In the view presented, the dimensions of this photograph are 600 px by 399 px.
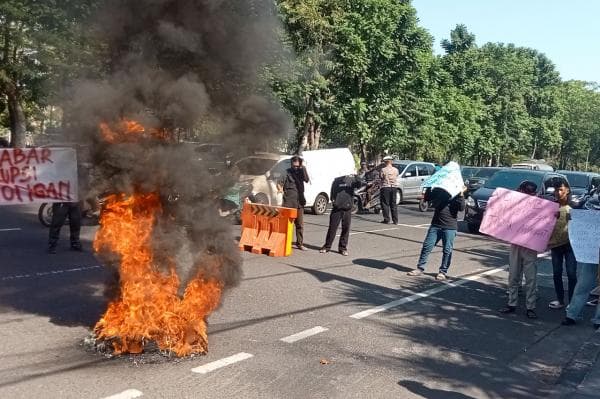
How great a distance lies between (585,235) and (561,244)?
37.2 inches

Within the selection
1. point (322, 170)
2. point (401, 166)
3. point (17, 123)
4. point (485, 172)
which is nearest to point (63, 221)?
point (322, 170)

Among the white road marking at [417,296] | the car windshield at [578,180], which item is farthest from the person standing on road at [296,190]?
the car windshield at [578,180]

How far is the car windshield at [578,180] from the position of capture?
72.8 feet

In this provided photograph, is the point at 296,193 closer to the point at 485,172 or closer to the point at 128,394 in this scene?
the point at 128,394

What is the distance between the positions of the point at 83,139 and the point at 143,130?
0.55 metres

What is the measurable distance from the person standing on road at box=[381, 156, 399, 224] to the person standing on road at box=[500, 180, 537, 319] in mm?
9895

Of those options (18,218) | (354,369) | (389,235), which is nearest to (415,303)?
(354,369)

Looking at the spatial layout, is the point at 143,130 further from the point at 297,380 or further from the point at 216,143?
the point at 297,380

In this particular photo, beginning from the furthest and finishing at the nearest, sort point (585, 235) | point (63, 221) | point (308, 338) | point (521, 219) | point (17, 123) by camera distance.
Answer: point (17, 123) < point (63, 221) < point (521, 219) < point (585, 235) < point (308, 338)

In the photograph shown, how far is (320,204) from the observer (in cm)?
2003

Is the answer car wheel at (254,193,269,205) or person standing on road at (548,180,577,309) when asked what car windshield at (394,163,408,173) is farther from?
person standing on road at (548,180,577,309)

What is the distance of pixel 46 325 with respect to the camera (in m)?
6.52

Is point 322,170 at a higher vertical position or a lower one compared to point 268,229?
higher

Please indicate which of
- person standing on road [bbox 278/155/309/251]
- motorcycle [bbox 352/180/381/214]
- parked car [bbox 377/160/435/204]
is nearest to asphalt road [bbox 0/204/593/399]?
person standing on road [bbox 278/155/309/251]
